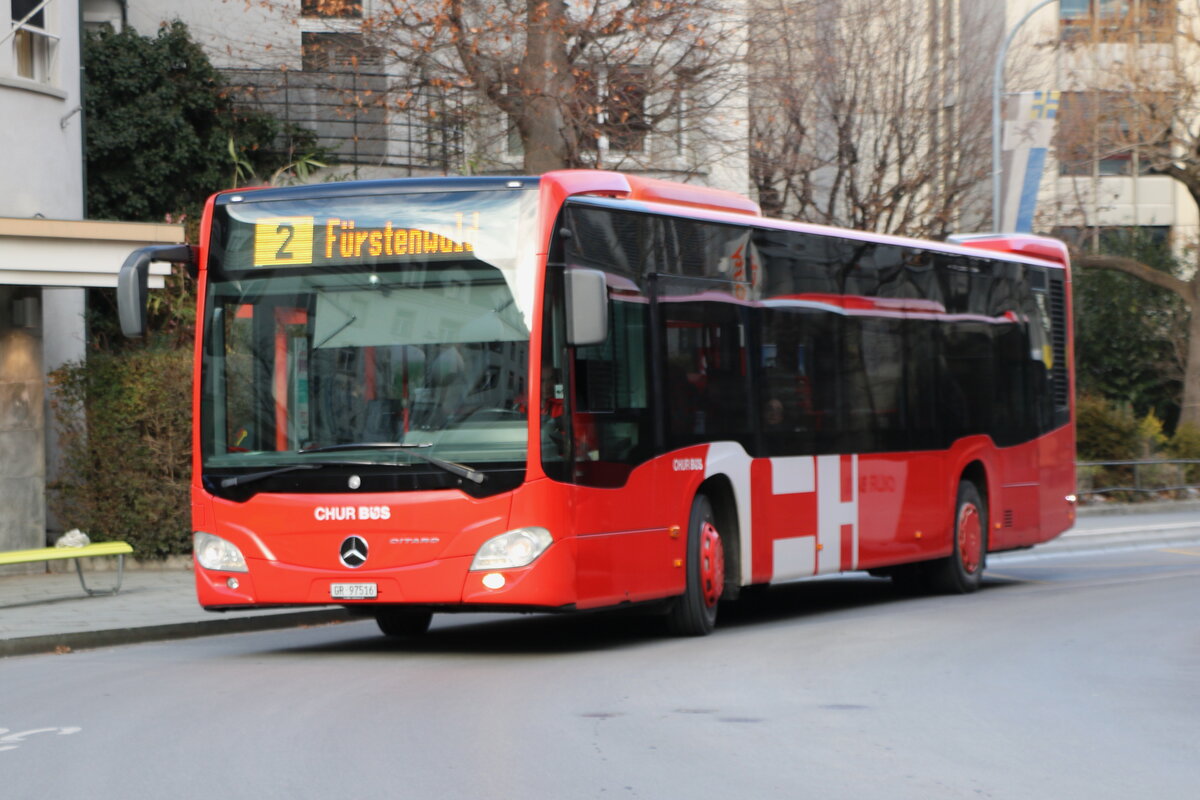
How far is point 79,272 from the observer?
1875 centimetres

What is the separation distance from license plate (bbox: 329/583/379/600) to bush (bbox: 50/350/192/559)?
8293 millimetres

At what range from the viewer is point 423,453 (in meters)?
11.8

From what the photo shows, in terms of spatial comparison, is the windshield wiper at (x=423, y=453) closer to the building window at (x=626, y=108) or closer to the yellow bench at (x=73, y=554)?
the yellow bench at (x=73, y=554)

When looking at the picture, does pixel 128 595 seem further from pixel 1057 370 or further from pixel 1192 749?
pixel 1192 749

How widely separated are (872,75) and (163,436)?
18.4 meters

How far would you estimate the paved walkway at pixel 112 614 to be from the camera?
1407cm

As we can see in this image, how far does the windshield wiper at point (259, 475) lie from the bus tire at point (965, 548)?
7.82m

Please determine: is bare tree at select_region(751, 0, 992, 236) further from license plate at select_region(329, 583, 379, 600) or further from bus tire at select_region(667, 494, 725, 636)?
license plate at select_region(329, 583, 379, 600)

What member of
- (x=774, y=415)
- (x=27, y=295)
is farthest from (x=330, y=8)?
(x=774, y=415)

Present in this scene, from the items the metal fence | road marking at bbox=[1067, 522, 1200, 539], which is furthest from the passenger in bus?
the metal fence

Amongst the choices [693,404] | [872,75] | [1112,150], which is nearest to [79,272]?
[693,404]

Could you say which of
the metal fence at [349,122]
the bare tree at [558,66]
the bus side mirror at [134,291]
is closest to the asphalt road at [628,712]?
the bus side mirror at [134,291]

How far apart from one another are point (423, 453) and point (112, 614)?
516cm

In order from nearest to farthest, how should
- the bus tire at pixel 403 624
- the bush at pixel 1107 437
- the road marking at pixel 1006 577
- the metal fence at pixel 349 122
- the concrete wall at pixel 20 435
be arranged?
the bus tire at pixel 403 624 → the concrete wall at pixel 20 435 → the road marking at pixel 1006 577 → the metal fence at pixel 349 122 → the bush at pixel 1107 437
